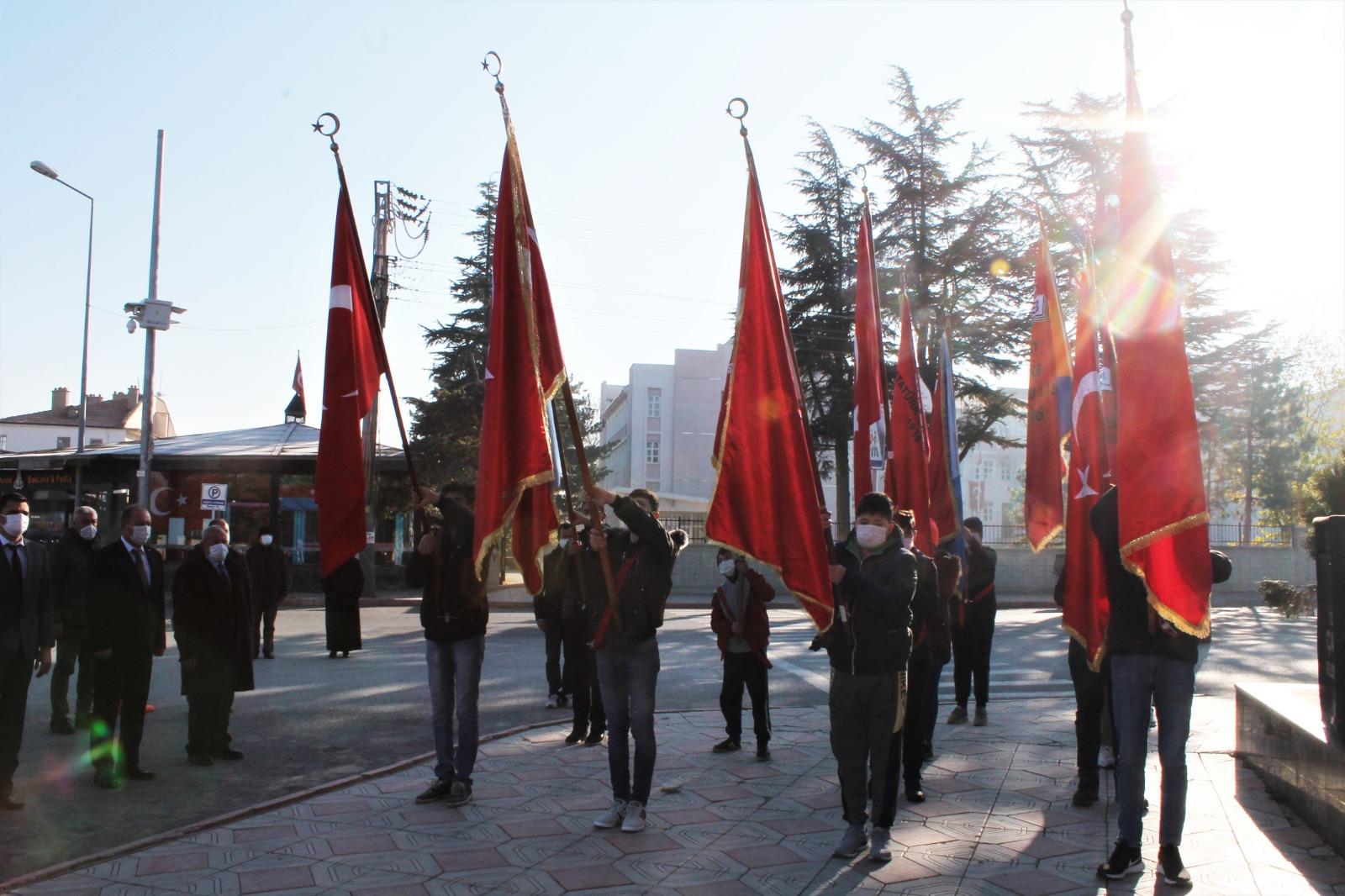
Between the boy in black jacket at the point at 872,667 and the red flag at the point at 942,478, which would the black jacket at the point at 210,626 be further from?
the red flag at the point at 942,478

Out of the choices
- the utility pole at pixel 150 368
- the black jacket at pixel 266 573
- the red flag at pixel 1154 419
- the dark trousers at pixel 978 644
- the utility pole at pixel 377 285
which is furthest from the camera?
the utility pole at pixel 377 285

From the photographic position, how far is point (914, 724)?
22.8ft

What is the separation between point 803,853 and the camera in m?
5.88

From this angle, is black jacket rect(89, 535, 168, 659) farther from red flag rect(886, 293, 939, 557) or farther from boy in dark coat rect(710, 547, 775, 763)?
red flag rect(886, 293, 939, 557)

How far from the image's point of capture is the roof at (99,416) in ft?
261

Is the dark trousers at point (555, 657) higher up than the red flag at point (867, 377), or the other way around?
the red flag at point (867, 377)

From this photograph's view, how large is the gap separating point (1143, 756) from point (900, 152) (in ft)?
97.8

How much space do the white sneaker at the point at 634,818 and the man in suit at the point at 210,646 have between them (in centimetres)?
391

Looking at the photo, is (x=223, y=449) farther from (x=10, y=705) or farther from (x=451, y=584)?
(x=451, y=584)

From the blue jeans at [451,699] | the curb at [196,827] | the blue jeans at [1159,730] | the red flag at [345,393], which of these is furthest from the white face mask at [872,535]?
the curb at [196,827]

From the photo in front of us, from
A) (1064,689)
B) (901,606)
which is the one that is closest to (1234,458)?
(1064,689)

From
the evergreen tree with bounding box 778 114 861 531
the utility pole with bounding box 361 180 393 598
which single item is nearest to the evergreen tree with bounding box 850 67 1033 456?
the evergreen tree with bounding box 778 114 861 531

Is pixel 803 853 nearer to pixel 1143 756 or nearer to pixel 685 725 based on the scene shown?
pixel 1143 756

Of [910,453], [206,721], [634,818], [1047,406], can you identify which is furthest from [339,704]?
[1047,406]
